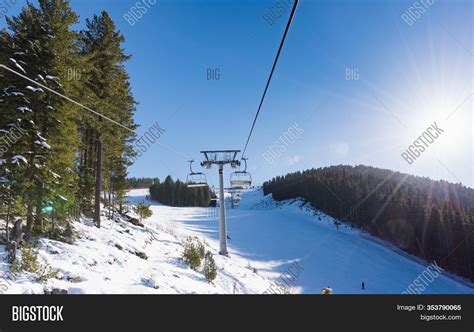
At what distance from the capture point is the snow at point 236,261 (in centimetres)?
756

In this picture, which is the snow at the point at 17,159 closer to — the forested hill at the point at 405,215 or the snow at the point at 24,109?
the snow at the point at 24,109

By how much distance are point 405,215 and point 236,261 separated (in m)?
48.4

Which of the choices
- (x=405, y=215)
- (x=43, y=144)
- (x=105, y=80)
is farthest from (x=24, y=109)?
(x=405, y=215)

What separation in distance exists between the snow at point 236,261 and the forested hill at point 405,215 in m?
8.78

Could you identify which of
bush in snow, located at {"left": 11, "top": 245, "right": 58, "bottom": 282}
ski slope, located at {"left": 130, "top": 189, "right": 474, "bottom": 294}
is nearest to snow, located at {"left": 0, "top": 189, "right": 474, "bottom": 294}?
ski slope, located at {"left": 130, "top": 189, "right": 474, "bottom": 294}

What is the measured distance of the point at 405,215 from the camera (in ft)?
168

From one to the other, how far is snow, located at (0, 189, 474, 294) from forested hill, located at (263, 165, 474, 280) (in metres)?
8.78

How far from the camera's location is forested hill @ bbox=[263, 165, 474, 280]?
132ft

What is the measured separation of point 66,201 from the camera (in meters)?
9.49

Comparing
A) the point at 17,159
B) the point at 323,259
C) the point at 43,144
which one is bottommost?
the point at 323,259

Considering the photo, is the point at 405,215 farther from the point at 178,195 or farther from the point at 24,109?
the point at 178,195

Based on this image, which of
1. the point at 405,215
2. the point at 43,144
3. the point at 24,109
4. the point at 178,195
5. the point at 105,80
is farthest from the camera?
the point at 178,195
